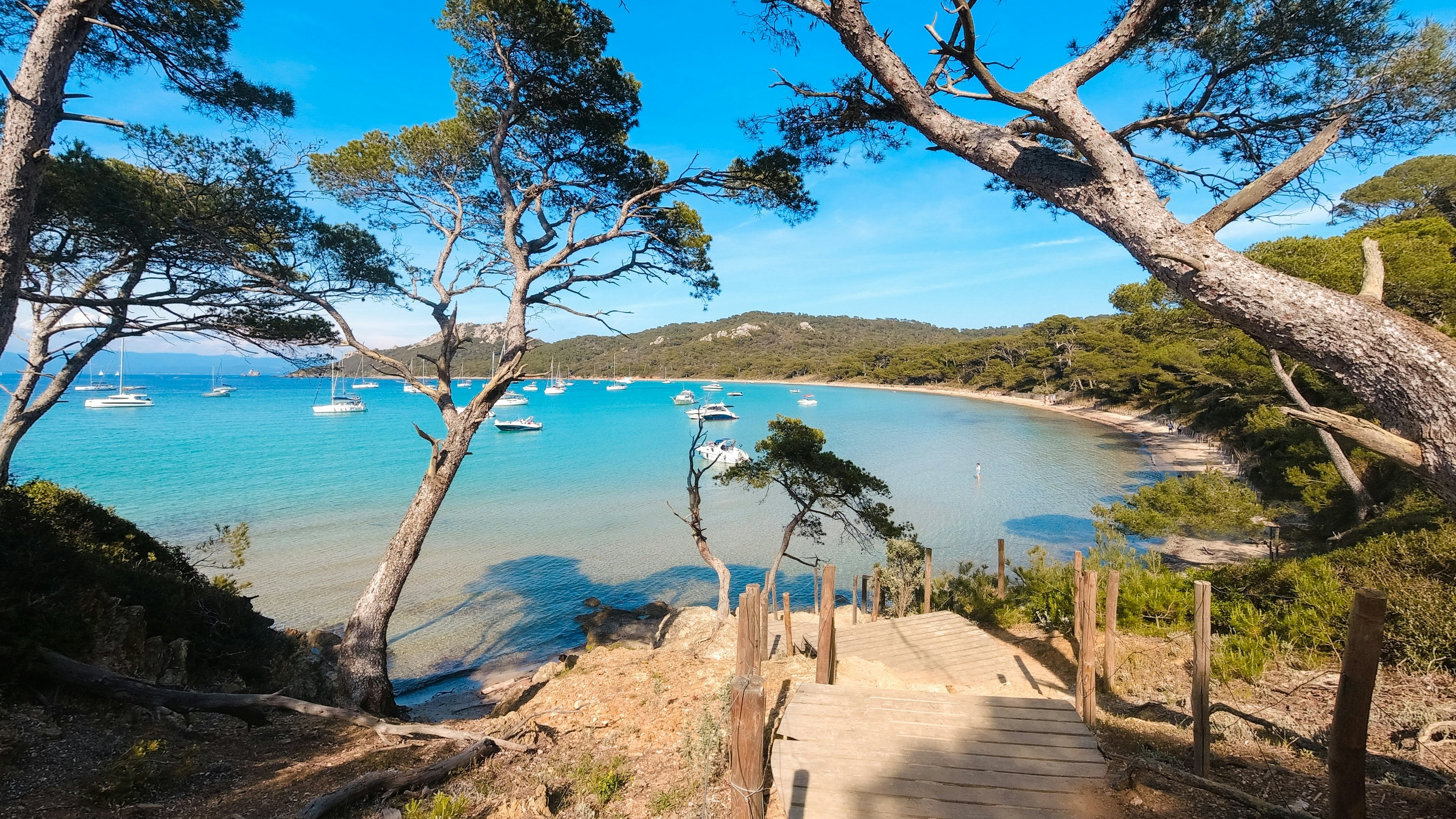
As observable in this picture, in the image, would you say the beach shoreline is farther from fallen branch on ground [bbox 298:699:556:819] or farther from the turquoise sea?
fallen branch on ground [bbox 298:699:556:819]

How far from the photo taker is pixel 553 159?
759cm

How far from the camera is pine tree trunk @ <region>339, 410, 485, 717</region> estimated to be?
6.11m

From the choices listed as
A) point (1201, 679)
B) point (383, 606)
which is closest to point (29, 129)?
point (383, 606)

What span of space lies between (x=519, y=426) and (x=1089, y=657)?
49.8m

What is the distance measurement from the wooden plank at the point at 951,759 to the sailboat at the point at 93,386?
113 metres

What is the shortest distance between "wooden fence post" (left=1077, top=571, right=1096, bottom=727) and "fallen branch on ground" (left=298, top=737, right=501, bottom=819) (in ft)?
16.1

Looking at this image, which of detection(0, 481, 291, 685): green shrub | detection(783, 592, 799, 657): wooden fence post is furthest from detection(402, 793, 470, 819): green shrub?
detection(783, 592, 799, 657): wooden fence post

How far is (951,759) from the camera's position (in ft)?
11.6

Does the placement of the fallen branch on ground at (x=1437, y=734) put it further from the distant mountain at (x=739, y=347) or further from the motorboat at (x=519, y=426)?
the distant mountain at (x=739, y=347)

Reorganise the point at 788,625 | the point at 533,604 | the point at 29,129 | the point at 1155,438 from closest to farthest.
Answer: the point at 29,129, the point at 788,625, the point at 533,604, the point at 1155,438

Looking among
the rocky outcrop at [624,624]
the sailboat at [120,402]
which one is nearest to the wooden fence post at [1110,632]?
the rocky outcrop at [624,624]

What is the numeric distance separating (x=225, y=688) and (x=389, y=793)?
3.56 metres

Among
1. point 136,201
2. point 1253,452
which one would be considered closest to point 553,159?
point 136,201

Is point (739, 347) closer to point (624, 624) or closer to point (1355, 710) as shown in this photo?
point (624, 624)
